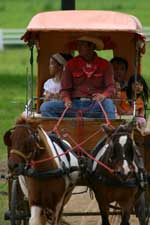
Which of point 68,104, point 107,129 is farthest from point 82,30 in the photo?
point 107,129

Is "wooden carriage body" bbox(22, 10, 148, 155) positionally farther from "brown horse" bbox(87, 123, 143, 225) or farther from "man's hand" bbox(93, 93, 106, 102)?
"brown horse" bbox(87, 123, 143, 225)

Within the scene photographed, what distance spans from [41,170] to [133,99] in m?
1.73

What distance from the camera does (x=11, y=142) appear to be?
9.79 metres

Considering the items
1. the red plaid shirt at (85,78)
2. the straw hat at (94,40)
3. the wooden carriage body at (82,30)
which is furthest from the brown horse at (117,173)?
the straw hat at (94,40)

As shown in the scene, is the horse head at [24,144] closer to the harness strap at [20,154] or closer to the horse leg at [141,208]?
the harness strap at [20,154]

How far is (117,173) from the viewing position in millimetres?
9695

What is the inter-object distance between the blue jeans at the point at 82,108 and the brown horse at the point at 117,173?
0.69 m

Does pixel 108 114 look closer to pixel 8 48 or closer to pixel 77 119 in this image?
pixel 77 119

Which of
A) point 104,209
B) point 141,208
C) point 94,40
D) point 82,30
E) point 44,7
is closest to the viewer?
point 104,209

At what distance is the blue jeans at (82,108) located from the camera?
10.9 metres

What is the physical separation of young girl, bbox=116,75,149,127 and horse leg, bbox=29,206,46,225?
1.77m

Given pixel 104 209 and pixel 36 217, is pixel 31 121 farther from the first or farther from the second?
pixel 104 209

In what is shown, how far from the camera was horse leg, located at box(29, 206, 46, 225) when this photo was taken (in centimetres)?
983

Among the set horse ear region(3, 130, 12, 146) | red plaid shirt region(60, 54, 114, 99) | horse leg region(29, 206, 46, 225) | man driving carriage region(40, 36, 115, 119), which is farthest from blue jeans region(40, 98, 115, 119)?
horse leg region(29, 206, 46, 225)
